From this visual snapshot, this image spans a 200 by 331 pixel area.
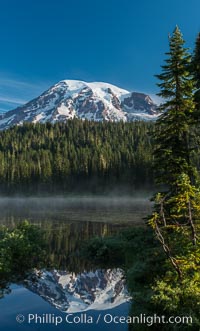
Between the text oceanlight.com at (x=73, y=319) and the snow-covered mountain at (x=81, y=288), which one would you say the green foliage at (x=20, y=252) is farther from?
the text oceanlight.com at (x=73, y=319)

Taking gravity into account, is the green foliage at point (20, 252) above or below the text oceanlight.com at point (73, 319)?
above

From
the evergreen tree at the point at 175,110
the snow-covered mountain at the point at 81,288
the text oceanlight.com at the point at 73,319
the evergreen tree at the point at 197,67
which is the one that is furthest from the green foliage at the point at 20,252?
the evergreen tree at the point at 197,67

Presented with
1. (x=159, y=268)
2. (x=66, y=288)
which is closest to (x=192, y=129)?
(x=159, y=268)

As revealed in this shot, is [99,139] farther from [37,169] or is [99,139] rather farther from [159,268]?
[159,268]

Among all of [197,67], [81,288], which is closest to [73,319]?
[81,288]

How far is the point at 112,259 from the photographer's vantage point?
23359 millimetres

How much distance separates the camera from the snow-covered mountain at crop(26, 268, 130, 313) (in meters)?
15.0

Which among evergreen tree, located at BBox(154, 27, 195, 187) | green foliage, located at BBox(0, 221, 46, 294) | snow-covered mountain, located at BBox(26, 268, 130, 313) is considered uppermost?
evergreen tree, located at BBox(154, 27, 195, 187)

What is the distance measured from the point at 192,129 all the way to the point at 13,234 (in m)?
14.2

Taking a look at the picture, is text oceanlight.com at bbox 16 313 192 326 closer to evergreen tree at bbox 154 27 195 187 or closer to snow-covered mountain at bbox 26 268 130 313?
snow-covered mountain at bbox 26 268 130 313

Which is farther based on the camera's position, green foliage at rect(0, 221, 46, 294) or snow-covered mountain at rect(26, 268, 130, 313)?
green foliage at rect(0, 221, 46, 294)

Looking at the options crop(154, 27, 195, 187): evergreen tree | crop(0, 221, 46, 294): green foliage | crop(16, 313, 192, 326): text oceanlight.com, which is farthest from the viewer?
crop(154, 27, 195, 187): evergreen tree

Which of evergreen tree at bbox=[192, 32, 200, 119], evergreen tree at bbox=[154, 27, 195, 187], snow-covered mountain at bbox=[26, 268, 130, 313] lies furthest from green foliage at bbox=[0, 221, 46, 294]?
evergreen tree at bbox=[192, 32, 200, 119]

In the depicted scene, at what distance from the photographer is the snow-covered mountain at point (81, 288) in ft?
49.3
